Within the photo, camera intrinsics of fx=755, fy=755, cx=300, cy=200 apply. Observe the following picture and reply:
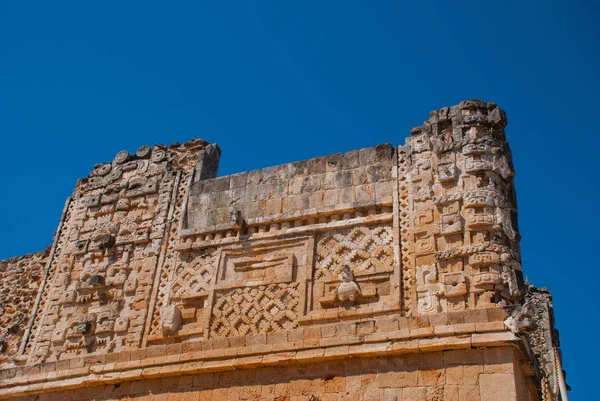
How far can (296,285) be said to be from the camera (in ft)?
27.9

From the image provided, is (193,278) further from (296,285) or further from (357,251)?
(357,251)

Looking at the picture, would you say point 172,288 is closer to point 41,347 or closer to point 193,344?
point 193,344

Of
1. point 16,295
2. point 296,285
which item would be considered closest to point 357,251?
point 296,285

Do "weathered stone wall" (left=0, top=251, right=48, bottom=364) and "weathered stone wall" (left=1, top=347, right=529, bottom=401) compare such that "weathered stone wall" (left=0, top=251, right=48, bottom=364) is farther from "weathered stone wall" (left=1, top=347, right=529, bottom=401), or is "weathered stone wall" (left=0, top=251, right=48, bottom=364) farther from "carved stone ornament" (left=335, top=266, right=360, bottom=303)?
"carved stone ornament" (left=335, top=266, right=360, bottom=303)

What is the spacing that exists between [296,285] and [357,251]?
2.58ft

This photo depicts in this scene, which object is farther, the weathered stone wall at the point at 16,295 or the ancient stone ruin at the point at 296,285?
the weathered stone wall at the point at 16,295

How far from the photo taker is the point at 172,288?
916cm

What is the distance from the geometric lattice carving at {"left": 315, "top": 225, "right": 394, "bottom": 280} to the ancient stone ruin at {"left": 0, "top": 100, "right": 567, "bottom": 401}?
0.02 meters

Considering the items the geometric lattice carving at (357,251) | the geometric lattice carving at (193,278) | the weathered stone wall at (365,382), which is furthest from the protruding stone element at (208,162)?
the weathered stone wall at (365,382)

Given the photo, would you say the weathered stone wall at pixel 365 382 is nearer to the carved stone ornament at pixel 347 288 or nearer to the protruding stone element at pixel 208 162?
the carved stone ornament at pixel 347 288

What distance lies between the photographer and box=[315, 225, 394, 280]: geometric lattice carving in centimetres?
827

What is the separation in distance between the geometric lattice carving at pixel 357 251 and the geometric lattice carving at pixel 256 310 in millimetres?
450

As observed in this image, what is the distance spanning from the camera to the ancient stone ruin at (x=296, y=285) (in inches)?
284

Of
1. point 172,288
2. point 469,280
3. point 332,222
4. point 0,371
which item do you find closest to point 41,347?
point 0,371
